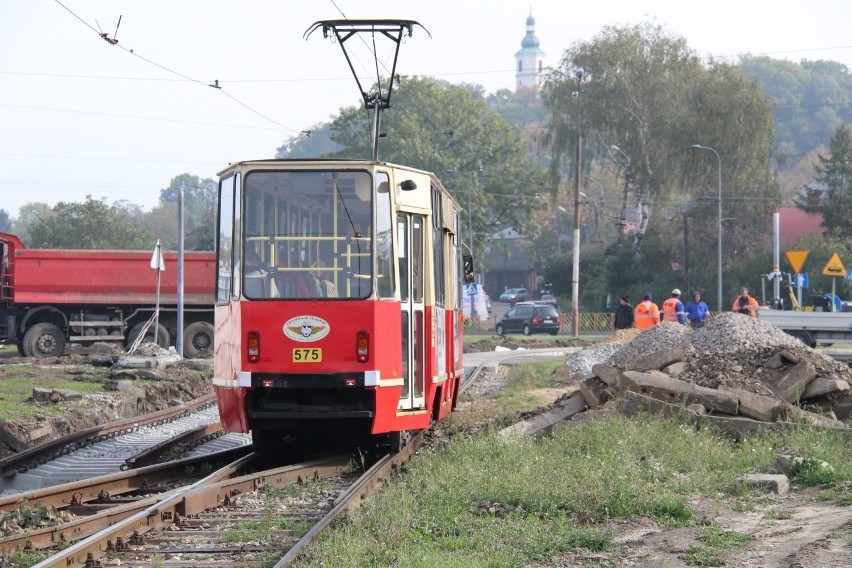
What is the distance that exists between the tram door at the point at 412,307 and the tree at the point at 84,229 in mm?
66838

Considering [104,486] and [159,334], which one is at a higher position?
[159,334]

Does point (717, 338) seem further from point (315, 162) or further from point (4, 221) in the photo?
point (4, 221)

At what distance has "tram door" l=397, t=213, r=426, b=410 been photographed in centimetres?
1195

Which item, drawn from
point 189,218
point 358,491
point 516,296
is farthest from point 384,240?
point 189,218

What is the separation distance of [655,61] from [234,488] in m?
54.4

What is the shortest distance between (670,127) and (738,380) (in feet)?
153

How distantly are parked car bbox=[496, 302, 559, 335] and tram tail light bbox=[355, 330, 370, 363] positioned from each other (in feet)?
145

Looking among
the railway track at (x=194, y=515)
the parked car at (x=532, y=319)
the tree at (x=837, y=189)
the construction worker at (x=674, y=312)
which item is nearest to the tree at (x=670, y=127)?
the tree at (x=837, y=189)

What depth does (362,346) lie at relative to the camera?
11344 millimetres

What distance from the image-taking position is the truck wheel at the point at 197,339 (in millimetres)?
33906

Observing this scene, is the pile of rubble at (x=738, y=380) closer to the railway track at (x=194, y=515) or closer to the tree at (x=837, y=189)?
the railway track at (x=194, y=515)

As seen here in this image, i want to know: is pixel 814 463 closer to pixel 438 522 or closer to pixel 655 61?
pixel 438 522

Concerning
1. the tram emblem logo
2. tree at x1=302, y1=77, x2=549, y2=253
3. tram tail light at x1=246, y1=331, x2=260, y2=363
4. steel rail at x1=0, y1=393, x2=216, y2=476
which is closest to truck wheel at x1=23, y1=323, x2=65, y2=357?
steel rail at x1=0, y1=393, x2=216, y2=476

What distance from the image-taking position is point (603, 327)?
202ft
